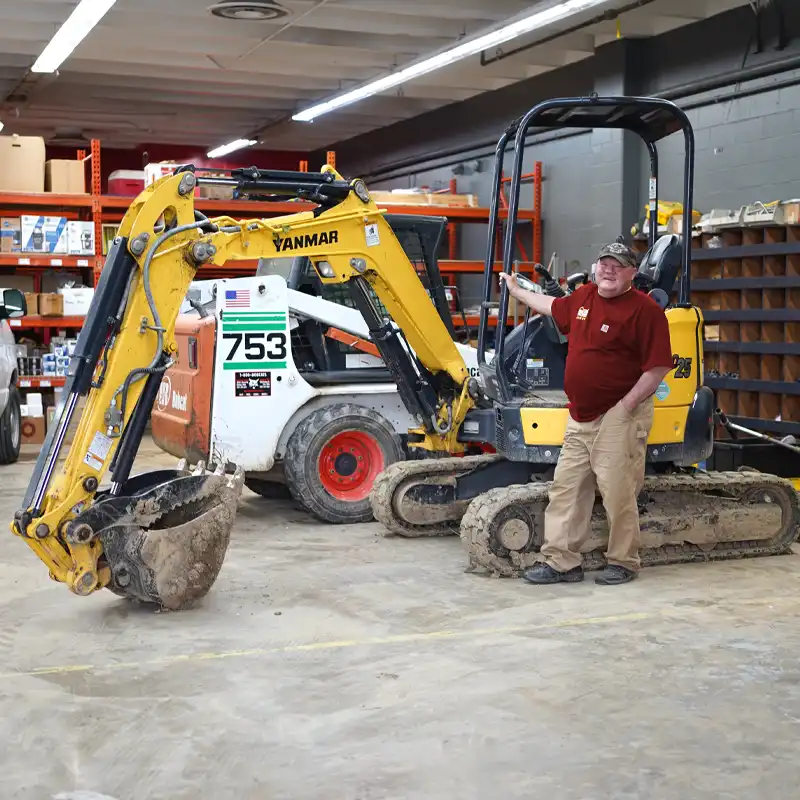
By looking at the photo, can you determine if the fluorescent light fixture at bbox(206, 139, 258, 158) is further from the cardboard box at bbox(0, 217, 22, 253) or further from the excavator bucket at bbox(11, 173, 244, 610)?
the excavator bucket at bbox(11, 173, 244, 610)

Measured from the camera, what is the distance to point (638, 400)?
676cm

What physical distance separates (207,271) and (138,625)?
11091 mm

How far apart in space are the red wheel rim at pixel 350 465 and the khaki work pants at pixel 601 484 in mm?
2367

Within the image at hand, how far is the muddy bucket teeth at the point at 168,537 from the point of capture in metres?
6.08

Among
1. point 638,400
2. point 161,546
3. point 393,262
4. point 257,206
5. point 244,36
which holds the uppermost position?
point 244,36

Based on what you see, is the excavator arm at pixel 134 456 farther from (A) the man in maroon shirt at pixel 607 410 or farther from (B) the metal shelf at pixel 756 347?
(B) the metal shelf at pixel 756 347

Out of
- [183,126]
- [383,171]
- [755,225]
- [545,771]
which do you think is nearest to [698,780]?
[545,771]

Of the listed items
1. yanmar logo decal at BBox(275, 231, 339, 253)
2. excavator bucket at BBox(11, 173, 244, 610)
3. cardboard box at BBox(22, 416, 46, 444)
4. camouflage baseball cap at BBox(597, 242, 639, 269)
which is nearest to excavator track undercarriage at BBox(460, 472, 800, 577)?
camouflage baseball cap at BBox(597, 242, 639, 269)

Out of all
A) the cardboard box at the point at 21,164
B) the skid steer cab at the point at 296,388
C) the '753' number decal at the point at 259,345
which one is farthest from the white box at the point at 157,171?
the '753' number decal at the point at 259,345

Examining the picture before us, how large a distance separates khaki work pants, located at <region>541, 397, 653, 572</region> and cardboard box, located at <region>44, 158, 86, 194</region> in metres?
9.32

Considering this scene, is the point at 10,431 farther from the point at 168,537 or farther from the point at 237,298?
the point at 168,537

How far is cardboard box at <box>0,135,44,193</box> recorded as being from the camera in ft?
45.9

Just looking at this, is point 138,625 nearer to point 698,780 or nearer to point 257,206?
point 698,780

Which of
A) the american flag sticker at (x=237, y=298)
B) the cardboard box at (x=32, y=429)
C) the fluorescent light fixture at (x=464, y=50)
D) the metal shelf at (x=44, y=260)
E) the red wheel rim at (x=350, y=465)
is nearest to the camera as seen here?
the american flag sticker at (x=237, y=298)
